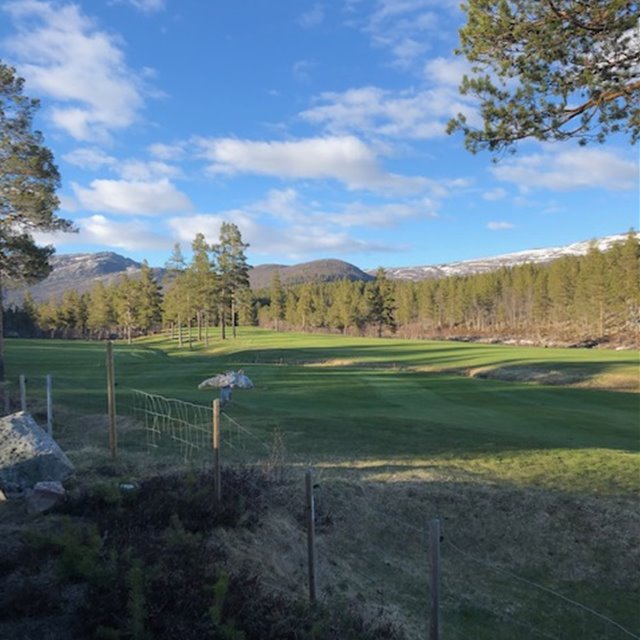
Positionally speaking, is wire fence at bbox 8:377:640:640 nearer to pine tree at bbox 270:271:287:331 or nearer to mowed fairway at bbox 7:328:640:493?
mowed fairway at bbox 7:328:640:493

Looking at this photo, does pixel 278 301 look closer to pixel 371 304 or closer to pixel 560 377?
pixel 371 304

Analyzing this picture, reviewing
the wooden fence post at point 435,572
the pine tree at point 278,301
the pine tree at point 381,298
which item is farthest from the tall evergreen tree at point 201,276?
the wooden fence post at point 435,572

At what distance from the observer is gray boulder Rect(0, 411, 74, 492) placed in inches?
310

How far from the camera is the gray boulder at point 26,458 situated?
7867mm

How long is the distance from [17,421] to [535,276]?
357ft

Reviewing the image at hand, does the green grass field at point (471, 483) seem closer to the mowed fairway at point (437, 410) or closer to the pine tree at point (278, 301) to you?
the mowed fairway at point (437, 410)

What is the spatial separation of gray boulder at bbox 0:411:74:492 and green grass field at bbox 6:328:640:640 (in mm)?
A: 3393

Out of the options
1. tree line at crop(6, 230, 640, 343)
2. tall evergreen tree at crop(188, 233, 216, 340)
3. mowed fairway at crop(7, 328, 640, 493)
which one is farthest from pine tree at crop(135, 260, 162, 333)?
mowed fairway at crop(7, 328, 640, 493)

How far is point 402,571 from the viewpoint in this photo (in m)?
8.13

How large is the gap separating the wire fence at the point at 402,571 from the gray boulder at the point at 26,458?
3014 millimetres

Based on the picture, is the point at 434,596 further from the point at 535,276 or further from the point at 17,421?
the point at 535,276

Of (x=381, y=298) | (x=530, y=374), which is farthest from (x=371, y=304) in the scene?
(x=530, y=374)

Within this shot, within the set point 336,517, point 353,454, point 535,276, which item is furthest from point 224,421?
point 535,276

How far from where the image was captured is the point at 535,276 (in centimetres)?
10656
